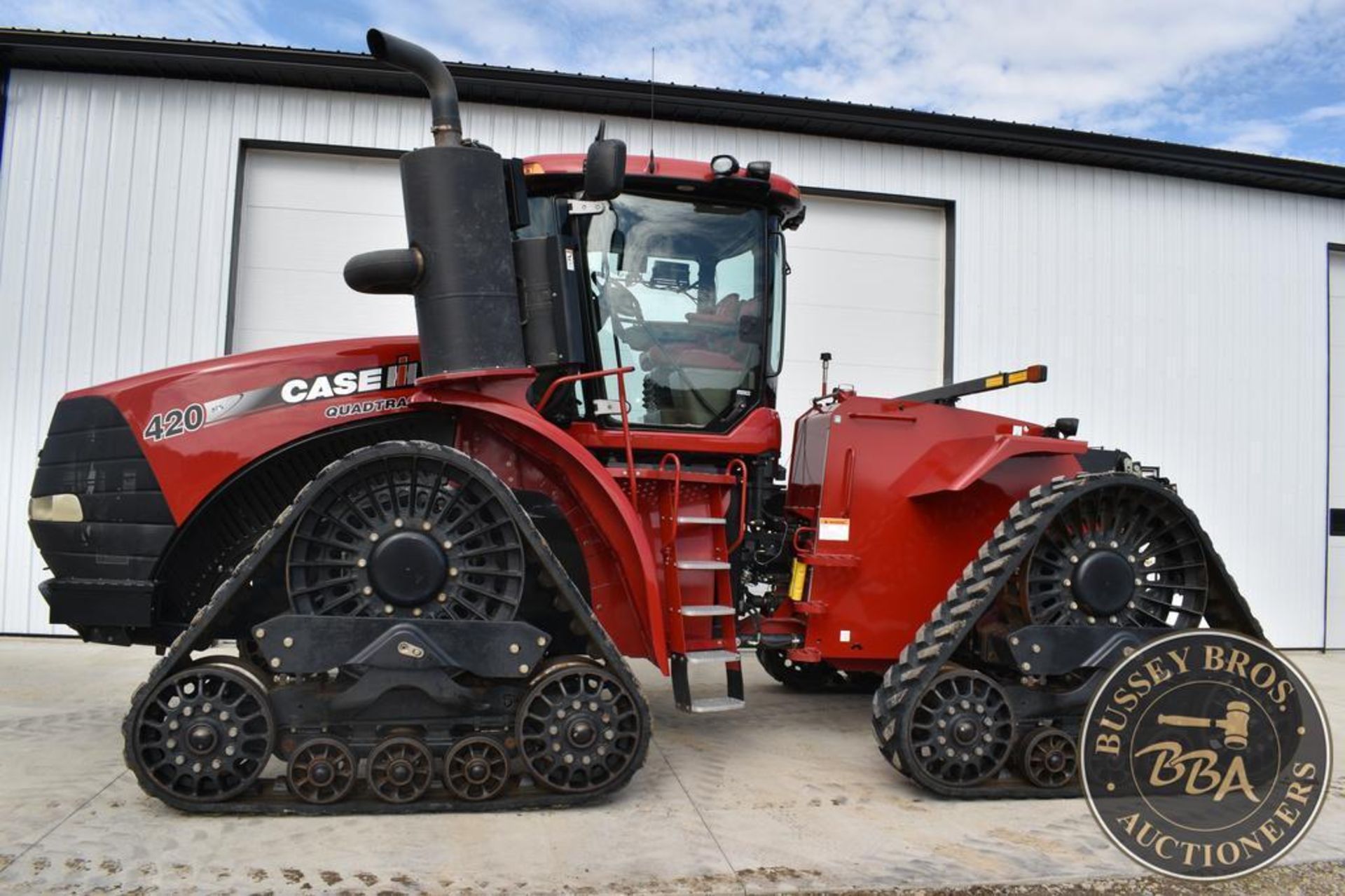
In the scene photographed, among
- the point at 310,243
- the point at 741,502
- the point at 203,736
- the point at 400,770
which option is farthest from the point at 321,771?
the point at 310,243

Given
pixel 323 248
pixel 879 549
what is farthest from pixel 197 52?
pixel 879 549

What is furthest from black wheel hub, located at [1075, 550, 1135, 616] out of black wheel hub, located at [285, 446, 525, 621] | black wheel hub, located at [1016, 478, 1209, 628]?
black wheel hub, located at [285, 446, 525, 621]

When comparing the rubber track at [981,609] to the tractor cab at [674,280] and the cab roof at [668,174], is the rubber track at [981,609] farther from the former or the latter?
the cab roof at [668,174]

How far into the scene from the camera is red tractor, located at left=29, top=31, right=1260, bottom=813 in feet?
12.7

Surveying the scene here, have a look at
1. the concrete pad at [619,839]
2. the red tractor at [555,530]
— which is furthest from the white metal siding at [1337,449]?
the red tractor at [555,530]

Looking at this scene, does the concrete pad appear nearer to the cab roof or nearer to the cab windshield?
the cab windshield

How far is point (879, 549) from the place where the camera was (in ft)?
15.9

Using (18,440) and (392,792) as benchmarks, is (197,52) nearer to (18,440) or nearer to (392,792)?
(18,440)

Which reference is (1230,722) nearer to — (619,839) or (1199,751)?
(1199,751)

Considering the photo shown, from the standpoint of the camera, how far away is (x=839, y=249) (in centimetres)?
934

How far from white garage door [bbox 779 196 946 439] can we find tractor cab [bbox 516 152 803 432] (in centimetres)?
436

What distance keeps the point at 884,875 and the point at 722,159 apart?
3.09m

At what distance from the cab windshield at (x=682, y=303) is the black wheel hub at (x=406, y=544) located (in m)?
1.01

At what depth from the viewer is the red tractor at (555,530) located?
387 centimetres
